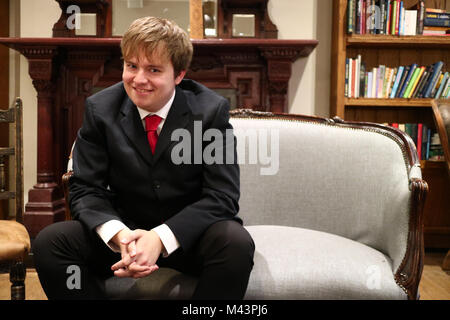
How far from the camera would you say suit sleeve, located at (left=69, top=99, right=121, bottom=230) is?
1253 mm

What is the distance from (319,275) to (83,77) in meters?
2.29

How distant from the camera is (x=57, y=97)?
117 inches

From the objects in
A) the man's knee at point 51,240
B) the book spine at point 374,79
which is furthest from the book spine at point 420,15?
the man's knee at point 51,240

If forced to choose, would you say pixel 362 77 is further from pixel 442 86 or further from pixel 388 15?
pixel 442 86

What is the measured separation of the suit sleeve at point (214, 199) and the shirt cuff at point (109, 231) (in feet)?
0.43

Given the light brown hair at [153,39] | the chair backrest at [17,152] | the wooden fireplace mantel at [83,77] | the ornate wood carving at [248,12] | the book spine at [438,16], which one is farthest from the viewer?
the ornate wood carving at [248,12]

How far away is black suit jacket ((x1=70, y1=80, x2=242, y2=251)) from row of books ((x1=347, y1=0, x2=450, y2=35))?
1.90 metres

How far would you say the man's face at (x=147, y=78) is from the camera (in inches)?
48.7

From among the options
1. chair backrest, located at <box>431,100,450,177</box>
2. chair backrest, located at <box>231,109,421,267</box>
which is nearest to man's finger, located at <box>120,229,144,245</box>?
chair backrest, located at <box>231,109,421,267</box>

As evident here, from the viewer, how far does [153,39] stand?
1.22 m

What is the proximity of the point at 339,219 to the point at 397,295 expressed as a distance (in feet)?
1.38

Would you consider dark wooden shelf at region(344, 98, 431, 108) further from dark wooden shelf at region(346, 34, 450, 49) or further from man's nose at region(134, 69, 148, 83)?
man's nose at region(134, 69, 148, 83)

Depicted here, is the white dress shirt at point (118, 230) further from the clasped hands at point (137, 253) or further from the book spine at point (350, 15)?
the book spine at point (350, 15)

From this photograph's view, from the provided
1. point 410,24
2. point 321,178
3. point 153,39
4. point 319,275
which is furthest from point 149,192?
point 410,24
